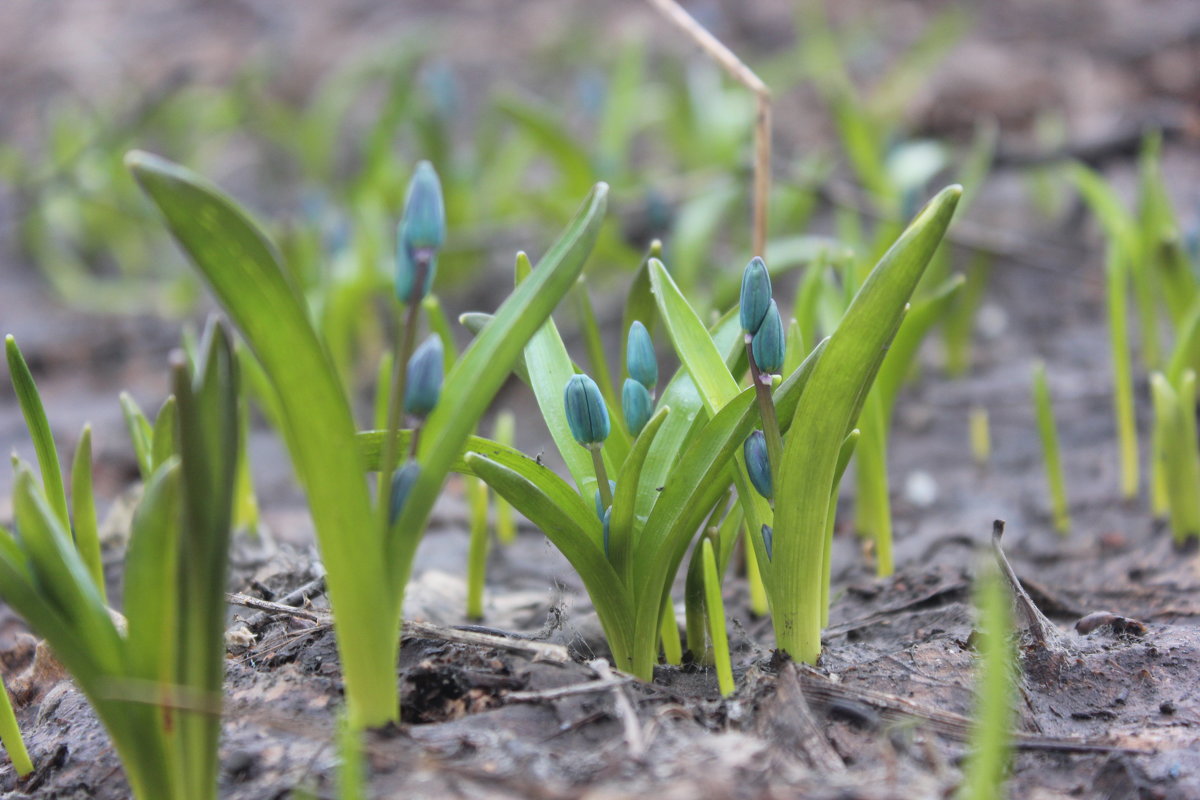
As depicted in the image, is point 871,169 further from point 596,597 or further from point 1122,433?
point 596,597

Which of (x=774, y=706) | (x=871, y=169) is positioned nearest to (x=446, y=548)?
(x=774, y=706)

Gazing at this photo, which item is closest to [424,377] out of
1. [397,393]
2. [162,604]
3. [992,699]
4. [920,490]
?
[397,393]

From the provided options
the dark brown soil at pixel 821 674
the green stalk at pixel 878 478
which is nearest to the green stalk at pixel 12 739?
the dark brown soil at pixel 821 674

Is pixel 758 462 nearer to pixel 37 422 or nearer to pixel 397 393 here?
pixel 397 393

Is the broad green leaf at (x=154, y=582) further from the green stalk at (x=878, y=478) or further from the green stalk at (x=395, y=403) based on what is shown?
A: the green stalk at (x=878, y=478)

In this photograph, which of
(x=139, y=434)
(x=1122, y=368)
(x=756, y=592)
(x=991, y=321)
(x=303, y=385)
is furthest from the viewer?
(x=991, y=321)

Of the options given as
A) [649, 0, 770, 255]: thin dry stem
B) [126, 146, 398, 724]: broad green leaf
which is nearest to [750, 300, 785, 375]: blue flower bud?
[126, 146, 398, 724]: broad green leaf
